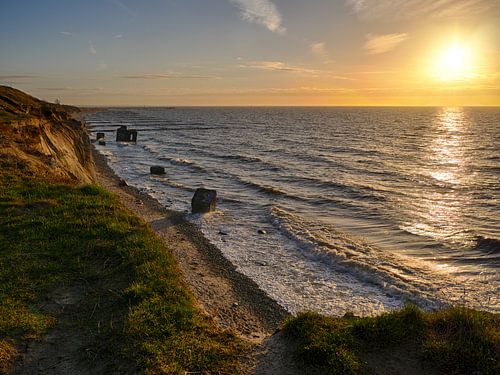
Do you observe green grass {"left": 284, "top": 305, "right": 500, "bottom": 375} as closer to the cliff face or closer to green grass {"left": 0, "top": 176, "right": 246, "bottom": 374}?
green grass {"left": 0, "top": 176, "right": 246, "bottom": 374}

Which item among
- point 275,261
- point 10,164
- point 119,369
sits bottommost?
point 275,261

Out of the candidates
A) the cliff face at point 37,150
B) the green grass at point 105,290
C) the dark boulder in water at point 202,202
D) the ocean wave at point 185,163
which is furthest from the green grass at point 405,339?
the ocean wave at point 185,163

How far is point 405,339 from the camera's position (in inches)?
269

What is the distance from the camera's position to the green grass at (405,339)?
6.11 m

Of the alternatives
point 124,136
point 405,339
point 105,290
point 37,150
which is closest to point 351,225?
point 405,339

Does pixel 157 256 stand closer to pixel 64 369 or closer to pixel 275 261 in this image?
pixel 64 369

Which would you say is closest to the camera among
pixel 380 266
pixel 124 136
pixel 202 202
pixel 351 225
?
pixel 380 266

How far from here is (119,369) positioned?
20.5ft

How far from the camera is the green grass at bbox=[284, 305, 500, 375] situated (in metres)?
6.11

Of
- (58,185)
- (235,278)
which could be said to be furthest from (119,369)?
(58,185)

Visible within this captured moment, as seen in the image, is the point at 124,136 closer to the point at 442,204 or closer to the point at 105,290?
the point at 442,204

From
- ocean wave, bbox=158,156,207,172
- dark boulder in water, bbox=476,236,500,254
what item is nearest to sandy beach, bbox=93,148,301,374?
dark boulder in water, bbox=476,236,500,254

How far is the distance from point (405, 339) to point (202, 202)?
49.6ft

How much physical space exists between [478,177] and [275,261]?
26.9 metres
